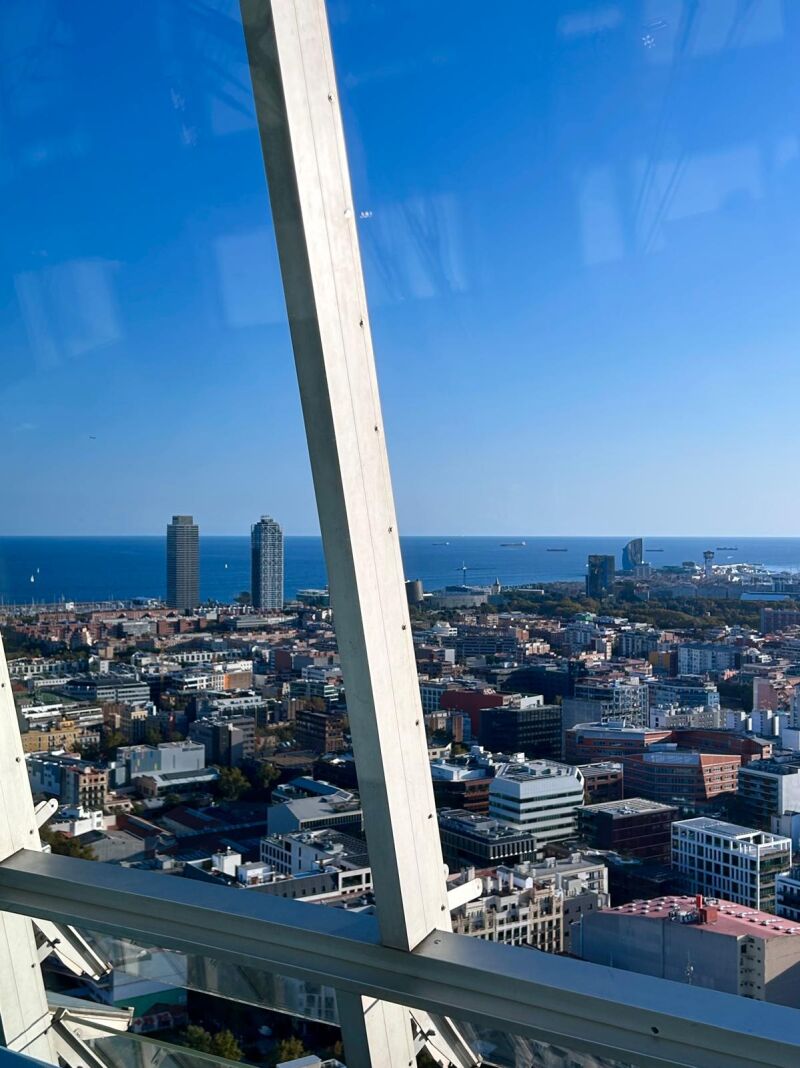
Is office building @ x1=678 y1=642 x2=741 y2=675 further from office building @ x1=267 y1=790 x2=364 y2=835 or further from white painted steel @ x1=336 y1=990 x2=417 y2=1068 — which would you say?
white painted steel @ x1=336 y1=990 x2=417 y2=1068

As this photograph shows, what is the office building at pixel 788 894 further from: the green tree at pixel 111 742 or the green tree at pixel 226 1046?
the green tree at pixel 111 742

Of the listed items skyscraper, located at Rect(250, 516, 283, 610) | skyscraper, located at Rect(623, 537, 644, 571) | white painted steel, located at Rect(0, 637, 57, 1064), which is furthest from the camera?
white painted steel, located at Rect(0, 637, 57, 1064)

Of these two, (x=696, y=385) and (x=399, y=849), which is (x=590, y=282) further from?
(x=399, y=849)

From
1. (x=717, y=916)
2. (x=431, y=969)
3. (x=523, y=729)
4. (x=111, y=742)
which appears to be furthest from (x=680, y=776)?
(x=111, y=742)

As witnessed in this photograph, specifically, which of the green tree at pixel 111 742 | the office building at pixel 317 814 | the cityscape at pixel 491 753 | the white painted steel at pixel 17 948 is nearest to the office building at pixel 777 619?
the cityscape at pixel 491 753

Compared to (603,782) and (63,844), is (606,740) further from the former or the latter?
(63,844)

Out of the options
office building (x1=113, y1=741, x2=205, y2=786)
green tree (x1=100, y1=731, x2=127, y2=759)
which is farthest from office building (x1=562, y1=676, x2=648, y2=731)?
green tree (x1=100, y1=731, x2=127, y2=759)

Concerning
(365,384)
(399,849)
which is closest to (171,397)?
(365,384)
